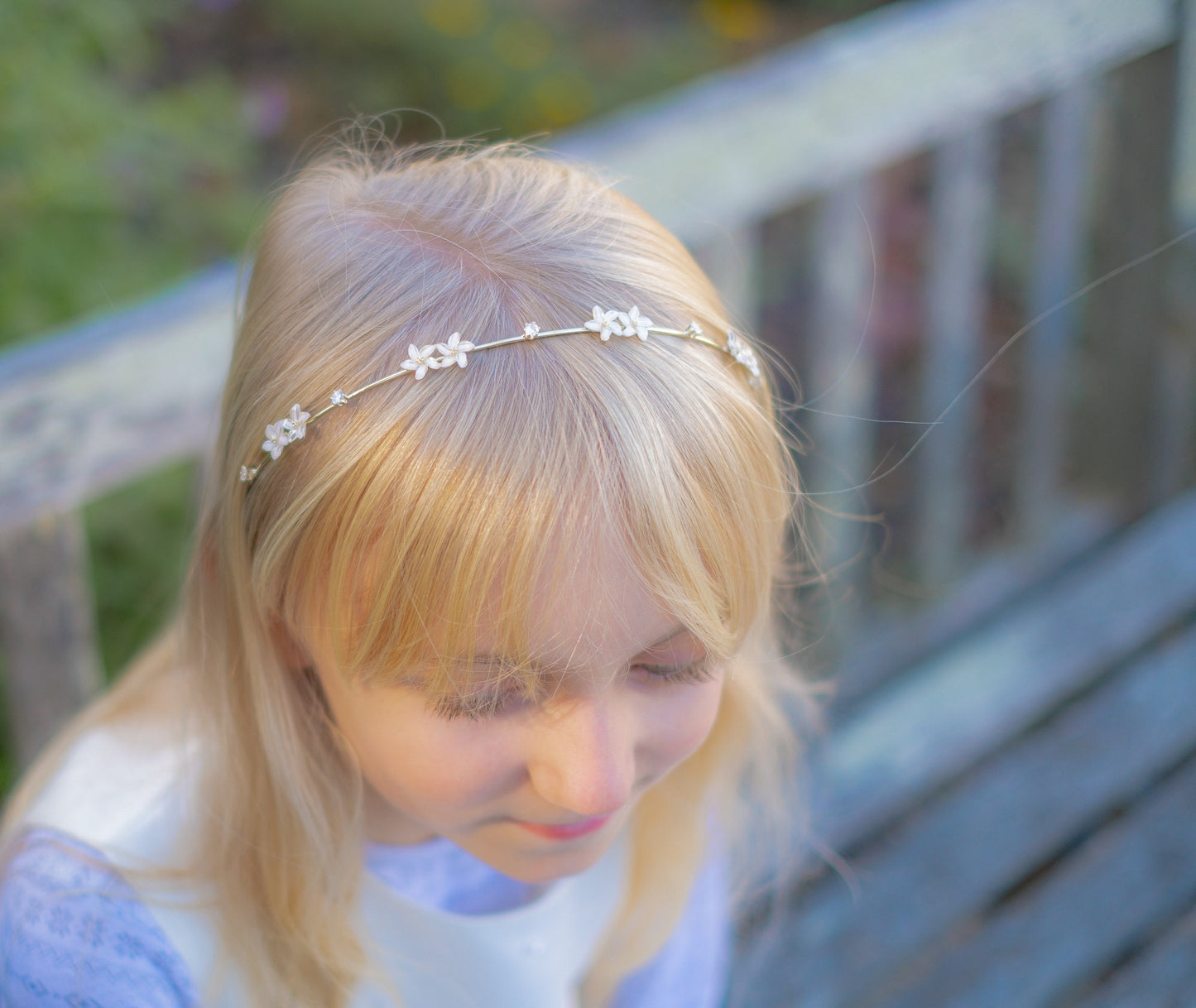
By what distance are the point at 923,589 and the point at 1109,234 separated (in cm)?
87

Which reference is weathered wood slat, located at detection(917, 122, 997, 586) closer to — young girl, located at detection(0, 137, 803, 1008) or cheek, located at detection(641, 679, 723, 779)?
young girl, located at detection(0, 137, 803, 1008)

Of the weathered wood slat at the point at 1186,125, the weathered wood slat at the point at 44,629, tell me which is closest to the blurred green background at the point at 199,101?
the weathered wood slat at the point at 44,629

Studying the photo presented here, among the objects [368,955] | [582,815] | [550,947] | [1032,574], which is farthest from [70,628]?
[1032,574]

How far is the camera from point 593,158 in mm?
1598

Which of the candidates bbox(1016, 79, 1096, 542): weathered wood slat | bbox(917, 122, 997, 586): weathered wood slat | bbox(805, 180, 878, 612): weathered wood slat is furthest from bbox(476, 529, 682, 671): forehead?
bbox(1016, 79, 1096, 542): weathered wood slat

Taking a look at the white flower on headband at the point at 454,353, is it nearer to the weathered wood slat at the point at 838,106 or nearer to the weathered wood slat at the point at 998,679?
the weathered wood slat at the point at 838,106

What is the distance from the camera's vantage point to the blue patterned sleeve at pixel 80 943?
1.01 metres

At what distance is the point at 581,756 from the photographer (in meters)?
0.90

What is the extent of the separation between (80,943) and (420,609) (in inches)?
19.5

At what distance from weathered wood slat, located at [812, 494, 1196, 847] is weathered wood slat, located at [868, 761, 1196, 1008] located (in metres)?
0.25

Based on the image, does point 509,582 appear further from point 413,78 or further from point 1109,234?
point 413,78

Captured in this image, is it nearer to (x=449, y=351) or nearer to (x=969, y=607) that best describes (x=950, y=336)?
(x=969, y=607)

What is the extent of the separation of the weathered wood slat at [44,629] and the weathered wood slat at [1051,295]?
192cm

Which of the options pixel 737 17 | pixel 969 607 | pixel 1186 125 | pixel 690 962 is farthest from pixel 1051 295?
pixel 737 17
